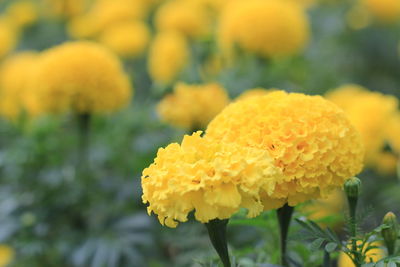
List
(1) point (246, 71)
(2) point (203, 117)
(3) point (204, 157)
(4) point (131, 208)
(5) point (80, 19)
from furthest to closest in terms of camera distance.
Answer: (5) point (80, 19)
(1) point (246, 71)
(4) point (131, 208)
(2) point (203, 117)
(3) point (204, 157)

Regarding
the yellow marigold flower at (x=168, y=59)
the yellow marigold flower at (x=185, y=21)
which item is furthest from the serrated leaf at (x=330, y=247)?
the yellow marigold flower at (x=185, y=21)

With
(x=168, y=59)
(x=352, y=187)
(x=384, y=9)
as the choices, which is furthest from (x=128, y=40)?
(x=352, y=187)

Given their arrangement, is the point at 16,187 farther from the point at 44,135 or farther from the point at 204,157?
the point at 204,157

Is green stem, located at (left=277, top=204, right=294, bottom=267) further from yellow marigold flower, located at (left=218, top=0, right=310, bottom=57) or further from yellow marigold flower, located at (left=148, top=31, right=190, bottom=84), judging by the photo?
yellow marigold flower, located at (left=148, top=31, right=190, bottom=84)

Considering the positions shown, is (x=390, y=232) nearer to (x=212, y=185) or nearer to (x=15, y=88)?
(x=212, y=185)

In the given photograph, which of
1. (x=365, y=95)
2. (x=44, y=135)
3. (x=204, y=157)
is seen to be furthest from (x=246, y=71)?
(x=204, y=157)

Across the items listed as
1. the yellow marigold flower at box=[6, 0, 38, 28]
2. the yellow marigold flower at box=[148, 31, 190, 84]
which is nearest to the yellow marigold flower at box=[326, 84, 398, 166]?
the yellow marigold flower at box=[148, 31, 190, 84]
